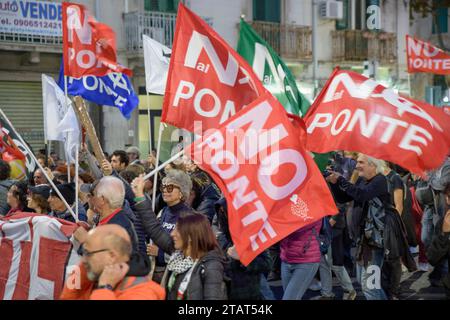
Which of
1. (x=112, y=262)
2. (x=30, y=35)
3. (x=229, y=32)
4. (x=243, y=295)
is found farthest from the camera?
(x=229, y=32)

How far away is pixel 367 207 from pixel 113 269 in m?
3.90

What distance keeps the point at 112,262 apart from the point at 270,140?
186 centimetres

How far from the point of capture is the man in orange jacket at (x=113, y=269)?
3588 mm

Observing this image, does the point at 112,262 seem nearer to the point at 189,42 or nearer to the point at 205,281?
the point at 205,281

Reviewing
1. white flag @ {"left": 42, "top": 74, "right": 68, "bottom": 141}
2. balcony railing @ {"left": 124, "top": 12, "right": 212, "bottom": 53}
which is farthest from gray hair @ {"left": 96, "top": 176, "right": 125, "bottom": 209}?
balcony railing @ {"left": 124, "top": 12, "right": 212, "bottom": 53}

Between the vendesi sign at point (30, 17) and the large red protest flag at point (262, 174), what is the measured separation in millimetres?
13920

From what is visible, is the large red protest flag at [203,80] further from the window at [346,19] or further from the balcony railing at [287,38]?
the window at [346,19]

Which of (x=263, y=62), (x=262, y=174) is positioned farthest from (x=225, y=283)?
(x=263, y=62)

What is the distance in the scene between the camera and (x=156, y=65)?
30.6ft

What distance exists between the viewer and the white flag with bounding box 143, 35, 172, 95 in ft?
30.0

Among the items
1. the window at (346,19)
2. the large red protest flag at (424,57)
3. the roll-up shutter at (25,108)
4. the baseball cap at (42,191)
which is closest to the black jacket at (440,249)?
the baseball cap at (42,191)

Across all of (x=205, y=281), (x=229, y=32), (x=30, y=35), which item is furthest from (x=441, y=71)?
(x=205, y=281)

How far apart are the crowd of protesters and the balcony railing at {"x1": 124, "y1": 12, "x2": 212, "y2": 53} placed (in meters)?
9.70

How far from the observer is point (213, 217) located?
7.23m
